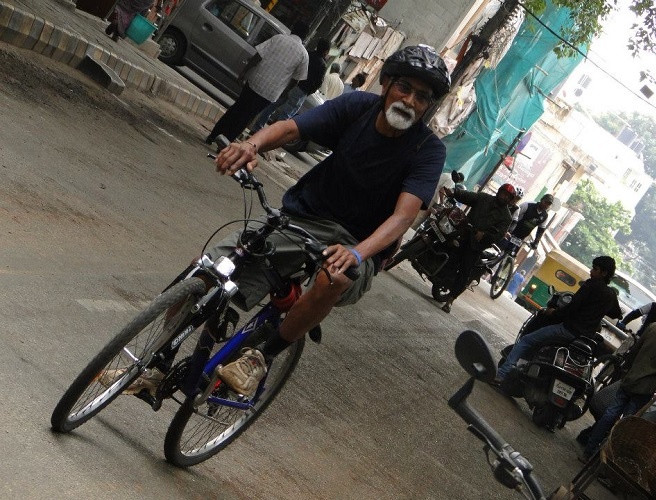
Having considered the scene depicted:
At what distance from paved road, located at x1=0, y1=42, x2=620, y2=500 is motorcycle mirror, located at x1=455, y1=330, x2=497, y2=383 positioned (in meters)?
1.73

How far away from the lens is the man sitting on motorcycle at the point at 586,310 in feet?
32.9

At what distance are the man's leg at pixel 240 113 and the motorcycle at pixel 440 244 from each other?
287 cm

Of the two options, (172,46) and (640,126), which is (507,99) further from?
(640,126)

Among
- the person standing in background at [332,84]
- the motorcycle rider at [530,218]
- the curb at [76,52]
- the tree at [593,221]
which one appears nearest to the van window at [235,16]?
the person standing in background at [332,84]

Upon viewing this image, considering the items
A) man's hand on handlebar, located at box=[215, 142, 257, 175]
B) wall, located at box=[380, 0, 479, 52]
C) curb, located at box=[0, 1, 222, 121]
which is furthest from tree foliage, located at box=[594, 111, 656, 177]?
man's hand on handlebar, located at box=[215, 142, 257, 175]

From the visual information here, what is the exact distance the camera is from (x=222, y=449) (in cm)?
485

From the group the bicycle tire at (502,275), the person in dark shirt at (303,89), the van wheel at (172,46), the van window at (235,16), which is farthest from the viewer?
the van window at (235,16)

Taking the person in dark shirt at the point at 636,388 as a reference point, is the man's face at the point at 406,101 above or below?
above

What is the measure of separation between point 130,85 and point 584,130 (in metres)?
61.1

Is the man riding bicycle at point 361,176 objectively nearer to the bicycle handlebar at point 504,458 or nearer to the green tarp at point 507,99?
the bicycle handlebar at point 504,458

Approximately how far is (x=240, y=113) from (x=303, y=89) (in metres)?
2.90

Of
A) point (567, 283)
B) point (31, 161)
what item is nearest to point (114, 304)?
point (31, 161)

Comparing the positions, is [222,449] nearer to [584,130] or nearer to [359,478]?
[359,478]

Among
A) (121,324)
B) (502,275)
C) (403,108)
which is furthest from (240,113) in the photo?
(403,108)
